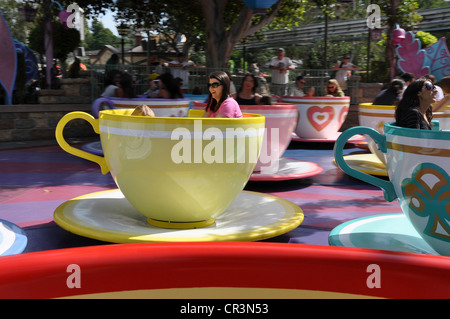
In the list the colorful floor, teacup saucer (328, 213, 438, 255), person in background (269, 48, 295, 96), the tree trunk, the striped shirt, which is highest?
the tree trunk

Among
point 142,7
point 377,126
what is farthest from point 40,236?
point 142,7

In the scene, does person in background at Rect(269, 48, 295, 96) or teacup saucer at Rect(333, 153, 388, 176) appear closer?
teacup saucer at Rect(333, 153, 388, 176)

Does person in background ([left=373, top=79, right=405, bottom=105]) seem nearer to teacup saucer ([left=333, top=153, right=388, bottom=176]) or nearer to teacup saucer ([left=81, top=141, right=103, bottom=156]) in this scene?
teacup saucer ([left=333, top=153, right=388, bottom=176])

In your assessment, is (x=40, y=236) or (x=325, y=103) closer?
(x=40, y=236)

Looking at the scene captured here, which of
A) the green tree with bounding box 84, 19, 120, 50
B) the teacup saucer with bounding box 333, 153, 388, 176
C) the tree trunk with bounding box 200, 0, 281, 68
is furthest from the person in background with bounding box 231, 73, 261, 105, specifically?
the green tree with bounding box 84, 19, 120, 50

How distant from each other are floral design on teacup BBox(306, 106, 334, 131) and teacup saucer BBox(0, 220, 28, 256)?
18.0 feet

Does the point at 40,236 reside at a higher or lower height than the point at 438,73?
lower

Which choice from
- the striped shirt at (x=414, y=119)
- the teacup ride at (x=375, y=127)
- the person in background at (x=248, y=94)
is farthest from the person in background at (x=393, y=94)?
the striped shirt at (x=414, y=119)

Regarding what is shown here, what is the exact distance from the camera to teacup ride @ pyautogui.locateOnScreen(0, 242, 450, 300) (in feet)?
1.44

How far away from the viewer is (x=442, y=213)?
1.77 m
